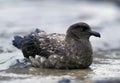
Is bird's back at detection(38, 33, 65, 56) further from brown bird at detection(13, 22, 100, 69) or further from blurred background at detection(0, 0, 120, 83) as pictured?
blurred background at detection(0, 0, 120, 83)

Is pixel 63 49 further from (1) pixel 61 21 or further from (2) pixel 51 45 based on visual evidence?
(1) pixel 61 21

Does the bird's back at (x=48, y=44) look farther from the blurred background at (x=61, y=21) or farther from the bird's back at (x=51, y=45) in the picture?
the blurred background at (x=61, y=21)

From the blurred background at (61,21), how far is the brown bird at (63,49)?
0.36 meters

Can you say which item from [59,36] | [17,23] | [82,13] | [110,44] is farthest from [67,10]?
[59,36]

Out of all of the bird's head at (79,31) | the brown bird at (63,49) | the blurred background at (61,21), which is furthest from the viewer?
the blurred background at (61,21)

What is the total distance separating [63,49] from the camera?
1138 centimetres

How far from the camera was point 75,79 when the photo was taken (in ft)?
34.4

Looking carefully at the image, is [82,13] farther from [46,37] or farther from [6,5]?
[46,37]

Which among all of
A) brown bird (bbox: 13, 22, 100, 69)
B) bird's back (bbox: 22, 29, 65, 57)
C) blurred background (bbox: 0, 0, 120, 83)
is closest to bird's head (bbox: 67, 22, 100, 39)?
brown bird (bbox: 13, 22, 100, 69)

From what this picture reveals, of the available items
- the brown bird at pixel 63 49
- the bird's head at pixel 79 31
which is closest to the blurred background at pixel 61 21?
the brown bird at pixel 63 49

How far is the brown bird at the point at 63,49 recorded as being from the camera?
1131 cm

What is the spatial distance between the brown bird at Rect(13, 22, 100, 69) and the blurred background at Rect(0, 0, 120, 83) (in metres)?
0.36

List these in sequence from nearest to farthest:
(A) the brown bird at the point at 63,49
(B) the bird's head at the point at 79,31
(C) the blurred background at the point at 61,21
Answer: (A) the brown bird at the point at 63,49 → (B) the bird's head at the point at 79,31 → (C) the blurred background at the point at 61,21

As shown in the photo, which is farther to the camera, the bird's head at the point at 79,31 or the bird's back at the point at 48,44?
the bird's head at the point at 79,31
